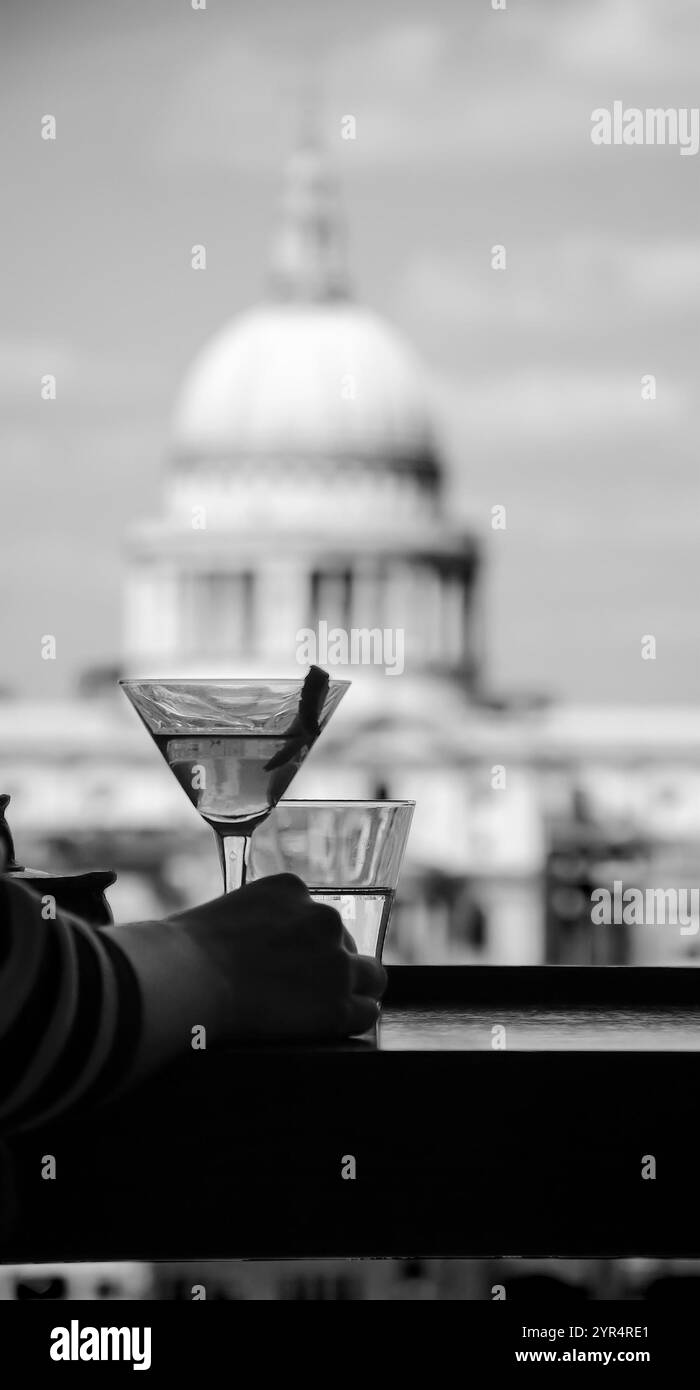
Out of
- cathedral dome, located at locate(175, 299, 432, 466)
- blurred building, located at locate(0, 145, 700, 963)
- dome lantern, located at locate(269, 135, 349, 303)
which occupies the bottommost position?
blurred building, located at locate(0, 145, 700, 963)

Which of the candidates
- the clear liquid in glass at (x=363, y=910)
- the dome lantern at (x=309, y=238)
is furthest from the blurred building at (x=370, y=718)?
the clear liquid in glass at (x=363, y=910)

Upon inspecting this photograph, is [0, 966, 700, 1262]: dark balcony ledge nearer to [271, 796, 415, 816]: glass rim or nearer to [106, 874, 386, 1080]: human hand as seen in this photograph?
[106, 874, 386, 1080]: human hand

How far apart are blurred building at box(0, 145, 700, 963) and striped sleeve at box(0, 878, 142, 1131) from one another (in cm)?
3604

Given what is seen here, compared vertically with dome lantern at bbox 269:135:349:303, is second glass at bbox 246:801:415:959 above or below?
below

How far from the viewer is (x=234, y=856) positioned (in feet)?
5.23

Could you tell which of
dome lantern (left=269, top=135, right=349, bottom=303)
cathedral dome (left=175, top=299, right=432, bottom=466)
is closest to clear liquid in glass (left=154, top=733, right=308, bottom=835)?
cathedral dome (left=175, top=299, right=432, bottom=466)

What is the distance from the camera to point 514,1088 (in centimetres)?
134

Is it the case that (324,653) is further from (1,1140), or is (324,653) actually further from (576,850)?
(1,1140)

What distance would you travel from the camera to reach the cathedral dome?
47875 mm

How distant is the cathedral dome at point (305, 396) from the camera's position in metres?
47.9

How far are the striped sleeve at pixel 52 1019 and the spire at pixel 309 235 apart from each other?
51.7m

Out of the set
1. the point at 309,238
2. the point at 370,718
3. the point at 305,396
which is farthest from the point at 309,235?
the point at 370,718
